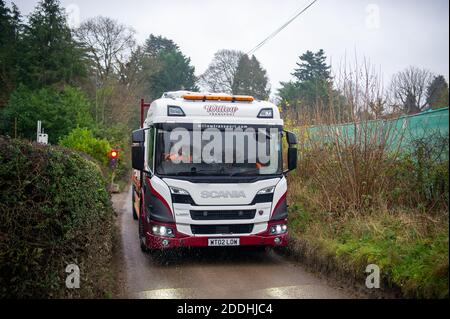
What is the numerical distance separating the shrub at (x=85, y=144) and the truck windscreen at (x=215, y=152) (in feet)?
48.5

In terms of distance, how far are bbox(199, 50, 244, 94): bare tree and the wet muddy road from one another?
1205 inches

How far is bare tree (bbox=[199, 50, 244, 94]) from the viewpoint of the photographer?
38.8 metres

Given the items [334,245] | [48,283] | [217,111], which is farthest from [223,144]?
[48,283]

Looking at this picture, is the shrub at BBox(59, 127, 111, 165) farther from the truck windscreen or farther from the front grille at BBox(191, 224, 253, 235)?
the front grille at BBox(191, 224, 253, 235)

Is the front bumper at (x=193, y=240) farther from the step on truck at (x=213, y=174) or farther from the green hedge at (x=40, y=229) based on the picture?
the green hedge at (x=40, y=229)

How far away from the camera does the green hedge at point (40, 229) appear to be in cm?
461

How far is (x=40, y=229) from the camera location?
490cm

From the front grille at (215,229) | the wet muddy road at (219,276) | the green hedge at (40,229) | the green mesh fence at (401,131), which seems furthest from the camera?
the green mesh fence at (401,131)

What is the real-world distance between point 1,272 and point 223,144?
13.7ft

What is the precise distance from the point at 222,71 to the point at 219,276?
34174 mm

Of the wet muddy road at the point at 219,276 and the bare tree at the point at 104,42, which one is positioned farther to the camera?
the bare tree at the point at 104,42

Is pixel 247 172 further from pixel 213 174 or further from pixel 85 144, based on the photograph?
pixel 85 144

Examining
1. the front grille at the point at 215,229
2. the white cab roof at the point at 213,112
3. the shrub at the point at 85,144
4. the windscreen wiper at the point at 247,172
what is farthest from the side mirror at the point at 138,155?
the shrub at the point at 85,144
